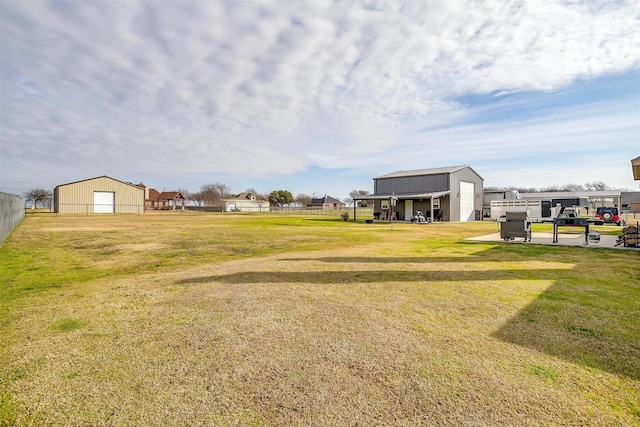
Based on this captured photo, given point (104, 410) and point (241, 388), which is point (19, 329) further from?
point (241, 388)

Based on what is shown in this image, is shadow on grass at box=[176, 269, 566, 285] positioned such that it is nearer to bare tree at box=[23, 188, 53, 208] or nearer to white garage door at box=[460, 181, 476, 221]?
white garage door at box=[460, 181, 476, 221]

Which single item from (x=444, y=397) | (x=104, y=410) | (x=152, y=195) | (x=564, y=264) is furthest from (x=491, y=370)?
(x=152, y=195)

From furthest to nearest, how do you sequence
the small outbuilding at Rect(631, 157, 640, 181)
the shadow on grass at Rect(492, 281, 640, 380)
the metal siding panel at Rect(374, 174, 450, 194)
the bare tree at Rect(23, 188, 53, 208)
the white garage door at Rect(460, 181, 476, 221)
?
the bare tree at Rect(23, 188, 53, 208)
the white garage door at Rect(460, 181, 476, 221)
the metal siding panel at Rect(374, 174, 450, 194)
the small outbuilding at Rect(631, 157, 640, 181)
the shadow on grass at Rect(492, 281, 640, 380)

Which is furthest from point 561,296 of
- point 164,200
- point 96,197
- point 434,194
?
point 164,200

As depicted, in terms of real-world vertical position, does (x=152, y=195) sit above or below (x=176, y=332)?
above

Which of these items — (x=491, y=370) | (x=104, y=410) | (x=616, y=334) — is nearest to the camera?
(x=104, y=410)

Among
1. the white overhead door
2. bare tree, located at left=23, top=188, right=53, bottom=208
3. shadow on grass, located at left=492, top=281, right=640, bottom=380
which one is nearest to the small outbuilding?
shadow on grass, located at left=492, top=281, right=640, bottom=380

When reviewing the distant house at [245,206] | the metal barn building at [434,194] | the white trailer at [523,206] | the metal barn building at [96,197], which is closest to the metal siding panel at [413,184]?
the metal barn building at [434,194]

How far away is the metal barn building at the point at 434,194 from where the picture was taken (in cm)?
2822

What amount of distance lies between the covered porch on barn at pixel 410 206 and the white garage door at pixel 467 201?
2134 millimetres

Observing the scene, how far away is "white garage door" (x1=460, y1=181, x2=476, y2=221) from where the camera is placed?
29.5m

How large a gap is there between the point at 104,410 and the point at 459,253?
9180 millimetres

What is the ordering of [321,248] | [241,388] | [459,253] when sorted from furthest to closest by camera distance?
1. [321,248]
2. [459,253]
3. [241,388]

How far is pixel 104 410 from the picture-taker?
228 cm
